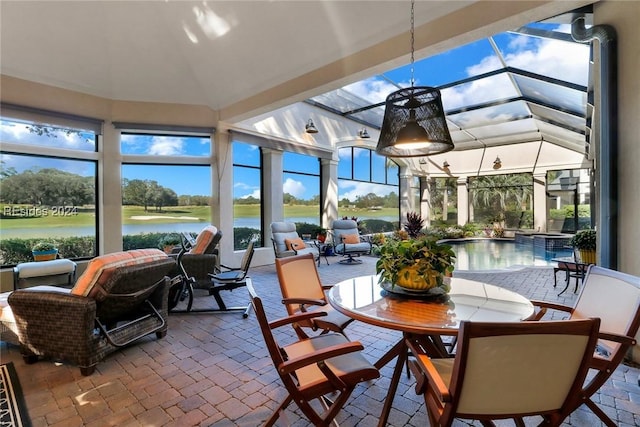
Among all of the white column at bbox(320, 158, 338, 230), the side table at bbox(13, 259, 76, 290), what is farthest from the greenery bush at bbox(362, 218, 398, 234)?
the side table at bbox(13, 259, 76, 290)

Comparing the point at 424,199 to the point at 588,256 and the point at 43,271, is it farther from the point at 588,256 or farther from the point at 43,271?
the point at 43,271

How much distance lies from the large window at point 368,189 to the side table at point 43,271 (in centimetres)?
711

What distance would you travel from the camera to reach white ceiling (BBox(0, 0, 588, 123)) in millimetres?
3369

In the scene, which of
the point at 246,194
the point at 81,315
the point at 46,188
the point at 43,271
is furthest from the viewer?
the point at 246,194

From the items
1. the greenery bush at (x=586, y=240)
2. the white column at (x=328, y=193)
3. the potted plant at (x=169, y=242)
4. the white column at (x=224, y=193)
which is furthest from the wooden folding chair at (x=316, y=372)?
the white column at (x=328, y=193)

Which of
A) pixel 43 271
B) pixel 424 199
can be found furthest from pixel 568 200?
pixel 43 271

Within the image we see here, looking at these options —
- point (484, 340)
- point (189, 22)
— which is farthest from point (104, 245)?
point (484, 340)

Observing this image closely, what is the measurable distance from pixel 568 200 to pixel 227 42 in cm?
1288

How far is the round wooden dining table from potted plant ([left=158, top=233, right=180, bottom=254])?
439 centimetres

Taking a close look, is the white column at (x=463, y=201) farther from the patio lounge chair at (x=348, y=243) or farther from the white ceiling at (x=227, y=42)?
the white ceiling at (x=227, y=42)

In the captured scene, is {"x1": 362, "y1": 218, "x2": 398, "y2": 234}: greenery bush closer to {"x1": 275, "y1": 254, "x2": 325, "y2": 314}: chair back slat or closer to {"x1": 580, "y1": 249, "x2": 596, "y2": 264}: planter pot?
{"x1": 580, "y1": 249, "x2": 596, "y2": 264}: planter pot

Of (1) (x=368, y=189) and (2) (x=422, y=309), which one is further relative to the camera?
(1) (x=368, y=189)

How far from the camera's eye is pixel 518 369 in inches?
47.9

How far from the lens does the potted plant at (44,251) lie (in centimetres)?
511
